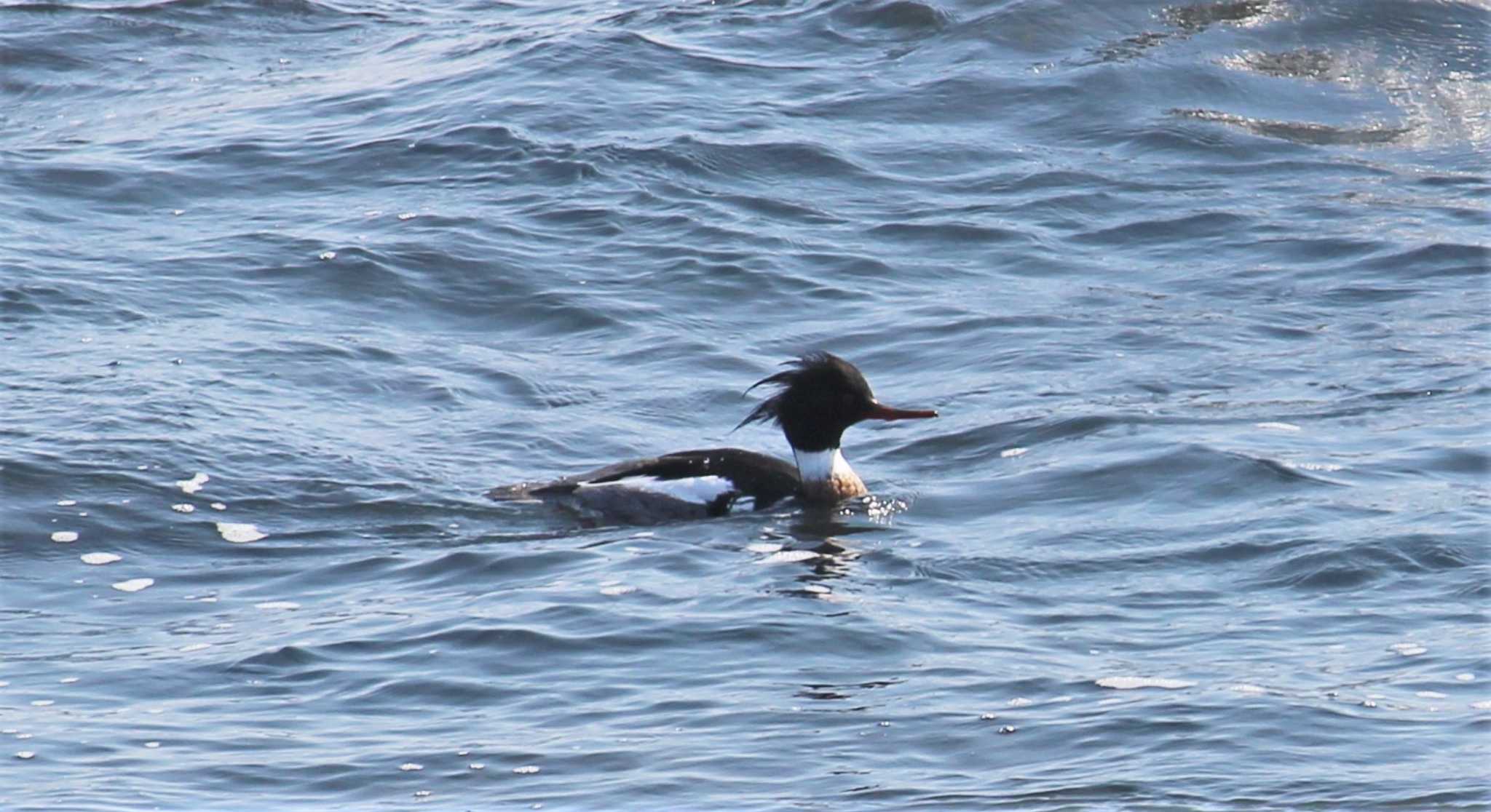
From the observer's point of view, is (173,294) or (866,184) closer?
(173,294)

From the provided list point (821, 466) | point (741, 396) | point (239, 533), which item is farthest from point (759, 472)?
point (239, 533)

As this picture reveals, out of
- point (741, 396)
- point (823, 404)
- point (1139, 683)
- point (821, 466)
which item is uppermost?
point (1139, 683)

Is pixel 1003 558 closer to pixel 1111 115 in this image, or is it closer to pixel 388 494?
pixel 388 494

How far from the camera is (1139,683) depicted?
24.9 feet

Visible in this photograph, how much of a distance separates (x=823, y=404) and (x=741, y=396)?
1354 mm

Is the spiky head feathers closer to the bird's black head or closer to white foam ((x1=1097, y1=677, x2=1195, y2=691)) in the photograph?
the bird's black head

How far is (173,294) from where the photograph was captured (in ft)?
44.2

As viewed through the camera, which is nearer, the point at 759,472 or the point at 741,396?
the point at 759,472

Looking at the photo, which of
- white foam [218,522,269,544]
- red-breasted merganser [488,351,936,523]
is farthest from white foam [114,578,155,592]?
red-breasted merganser [488,351,936,523]

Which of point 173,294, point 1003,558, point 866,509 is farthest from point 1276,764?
point 173,294

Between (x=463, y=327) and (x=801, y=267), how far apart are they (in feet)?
7.39

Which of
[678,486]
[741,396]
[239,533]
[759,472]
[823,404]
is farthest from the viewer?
[741,396]

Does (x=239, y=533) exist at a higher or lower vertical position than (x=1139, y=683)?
lower

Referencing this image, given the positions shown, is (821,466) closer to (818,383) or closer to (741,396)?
(818,383)
